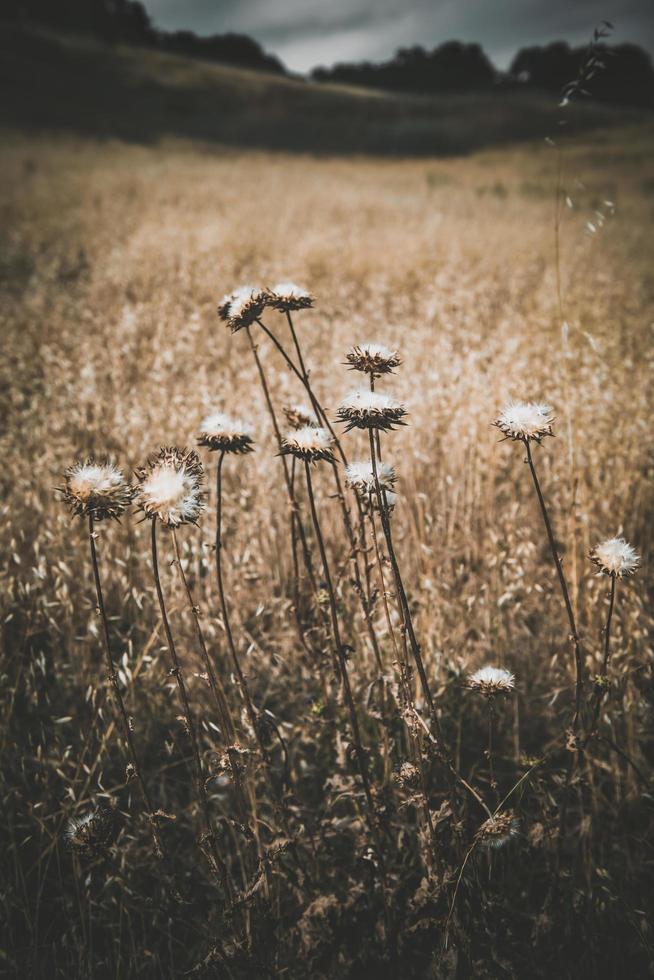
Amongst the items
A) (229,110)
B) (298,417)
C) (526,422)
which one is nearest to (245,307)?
(298,417)

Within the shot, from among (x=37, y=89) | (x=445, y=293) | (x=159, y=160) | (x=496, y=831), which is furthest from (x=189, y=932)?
(x=37, y=89)

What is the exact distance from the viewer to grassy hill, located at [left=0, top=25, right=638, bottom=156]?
104 ft

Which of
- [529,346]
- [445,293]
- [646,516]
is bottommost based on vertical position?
[646,516]

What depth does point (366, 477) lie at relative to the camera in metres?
1.31

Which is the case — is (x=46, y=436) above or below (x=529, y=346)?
below

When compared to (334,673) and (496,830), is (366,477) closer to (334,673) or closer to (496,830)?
(334,673)

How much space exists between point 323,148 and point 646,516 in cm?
3636

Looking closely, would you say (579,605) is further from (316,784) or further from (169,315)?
(169,315)

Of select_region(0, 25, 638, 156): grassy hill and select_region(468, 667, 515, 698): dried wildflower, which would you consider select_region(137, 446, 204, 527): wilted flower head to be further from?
select_region(0, 25, 638, 156): grassy hill

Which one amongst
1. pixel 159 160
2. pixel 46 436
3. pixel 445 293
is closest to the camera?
pixel 46 436

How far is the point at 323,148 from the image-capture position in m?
32.3

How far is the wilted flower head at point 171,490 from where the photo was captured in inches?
42.9

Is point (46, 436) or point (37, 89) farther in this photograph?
point (37, 89)

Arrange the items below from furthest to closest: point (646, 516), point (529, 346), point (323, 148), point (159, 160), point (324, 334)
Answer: point (323, 148) → point (159, 160) → point (324, 334) → point (529, 346) → point (646, 516)
